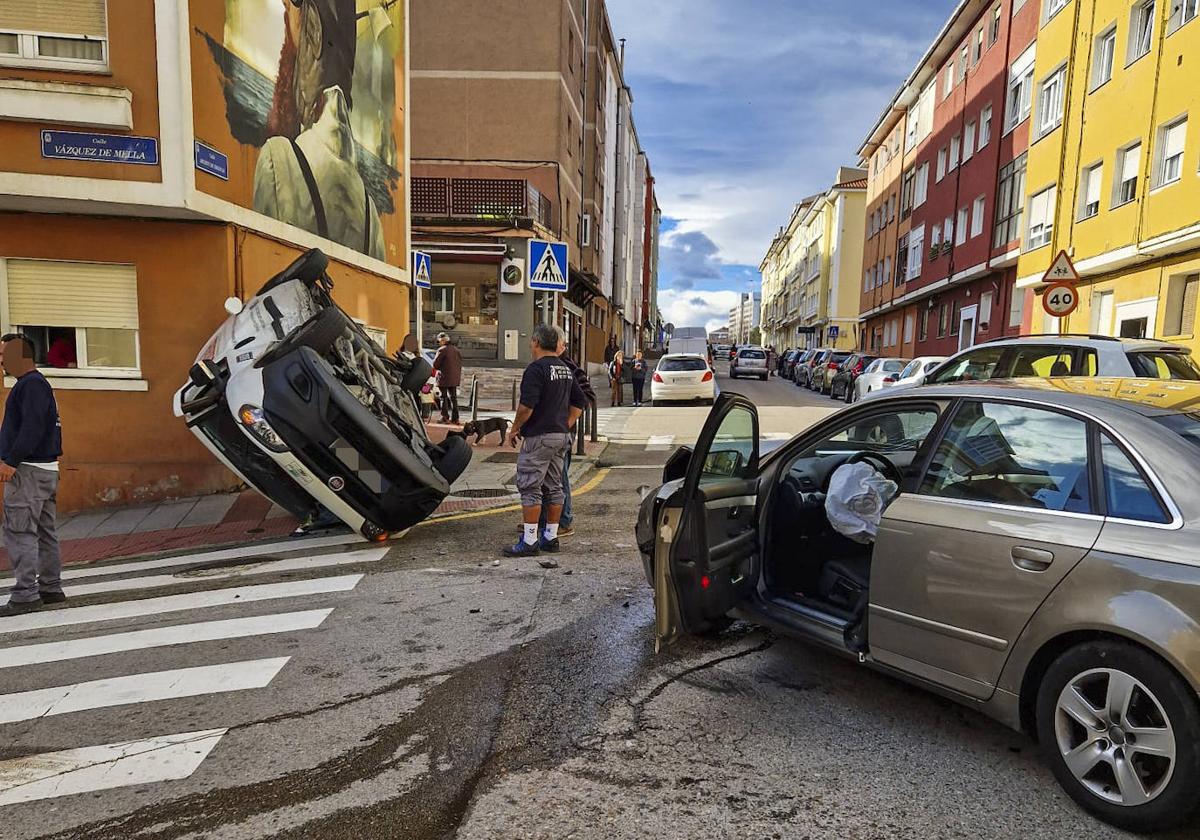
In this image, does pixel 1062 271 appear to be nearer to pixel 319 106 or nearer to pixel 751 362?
pixel 319 106

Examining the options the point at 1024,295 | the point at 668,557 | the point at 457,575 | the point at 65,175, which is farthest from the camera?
the point at 1024,295

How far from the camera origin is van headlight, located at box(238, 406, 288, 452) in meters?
5.59

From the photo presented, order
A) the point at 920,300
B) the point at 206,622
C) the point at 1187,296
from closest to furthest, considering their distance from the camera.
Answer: the point at 206,622, the point at 1187,296, the point at 920,300

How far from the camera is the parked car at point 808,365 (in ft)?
102

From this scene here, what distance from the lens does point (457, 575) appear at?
5.62 m

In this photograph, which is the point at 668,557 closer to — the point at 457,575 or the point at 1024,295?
the point at 457,575

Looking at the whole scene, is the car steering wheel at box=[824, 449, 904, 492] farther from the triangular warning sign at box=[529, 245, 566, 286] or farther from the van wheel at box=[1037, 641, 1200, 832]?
the triangular warning sign at box=[529, 245, 566, 286]

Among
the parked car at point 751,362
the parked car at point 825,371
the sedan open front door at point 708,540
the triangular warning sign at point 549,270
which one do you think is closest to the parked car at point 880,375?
the parked car at point 825,371

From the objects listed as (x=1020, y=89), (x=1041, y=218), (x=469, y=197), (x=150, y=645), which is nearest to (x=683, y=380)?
(x=469, y=197)

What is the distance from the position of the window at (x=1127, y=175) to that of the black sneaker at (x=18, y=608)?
19482 mm

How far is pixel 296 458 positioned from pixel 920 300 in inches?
1246

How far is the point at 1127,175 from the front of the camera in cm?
1623

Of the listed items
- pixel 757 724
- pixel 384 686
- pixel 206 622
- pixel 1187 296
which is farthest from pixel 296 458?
pixel 1187 296

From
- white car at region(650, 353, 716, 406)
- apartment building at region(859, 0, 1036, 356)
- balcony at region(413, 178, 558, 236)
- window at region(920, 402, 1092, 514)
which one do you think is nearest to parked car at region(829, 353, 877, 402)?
apartment building at region(859, 0, 1036, 356)
